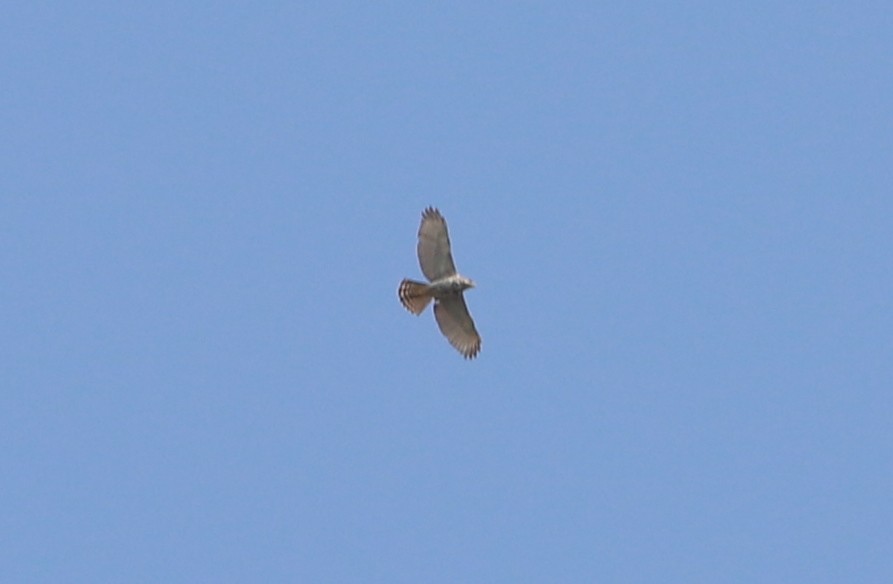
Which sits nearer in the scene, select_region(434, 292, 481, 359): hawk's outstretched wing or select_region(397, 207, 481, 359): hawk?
select_region(397, 207, 481, 359): hawk

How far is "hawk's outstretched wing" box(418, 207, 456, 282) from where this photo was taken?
42.4m

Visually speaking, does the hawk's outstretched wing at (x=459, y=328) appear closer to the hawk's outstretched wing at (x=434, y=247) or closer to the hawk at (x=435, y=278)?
the hawk at (x=435, y=278)

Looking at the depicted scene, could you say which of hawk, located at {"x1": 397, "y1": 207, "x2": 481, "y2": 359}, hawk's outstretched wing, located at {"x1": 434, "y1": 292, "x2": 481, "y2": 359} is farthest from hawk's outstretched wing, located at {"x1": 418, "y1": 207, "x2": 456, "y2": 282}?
hawk's outstretched wing, located at {"x1": 434, "y1": 292, "x2": 481, "y2": 359}

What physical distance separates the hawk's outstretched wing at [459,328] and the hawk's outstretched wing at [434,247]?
0.80 metres

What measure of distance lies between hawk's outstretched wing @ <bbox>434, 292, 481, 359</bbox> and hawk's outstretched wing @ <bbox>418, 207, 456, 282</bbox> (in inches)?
31.6

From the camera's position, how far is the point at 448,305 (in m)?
43.1

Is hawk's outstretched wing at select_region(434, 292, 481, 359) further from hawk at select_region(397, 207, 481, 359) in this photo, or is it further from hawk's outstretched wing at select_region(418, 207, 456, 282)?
hawk's outstretched wing at select_region(418, 207, 456, 282)

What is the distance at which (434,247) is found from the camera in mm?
42531

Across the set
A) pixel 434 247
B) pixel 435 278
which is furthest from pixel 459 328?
pixel 434 247

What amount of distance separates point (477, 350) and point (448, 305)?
104cm

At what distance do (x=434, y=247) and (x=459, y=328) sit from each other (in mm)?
1802

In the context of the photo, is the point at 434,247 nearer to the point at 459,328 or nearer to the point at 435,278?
the point at 435,278

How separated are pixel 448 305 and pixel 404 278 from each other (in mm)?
1028

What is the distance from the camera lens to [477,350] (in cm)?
4341
